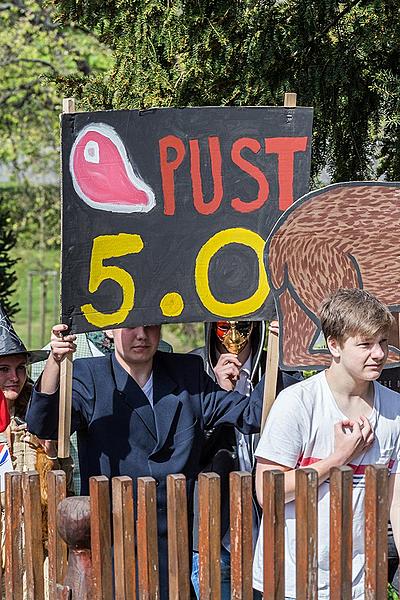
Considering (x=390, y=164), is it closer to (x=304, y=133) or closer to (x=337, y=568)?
(x=304, y=133)

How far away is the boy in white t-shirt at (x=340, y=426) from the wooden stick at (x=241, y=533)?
0.28 m

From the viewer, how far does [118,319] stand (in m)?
3.84

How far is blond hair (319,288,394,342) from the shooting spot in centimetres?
324

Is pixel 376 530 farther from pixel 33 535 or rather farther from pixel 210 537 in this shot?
pixel 33 535

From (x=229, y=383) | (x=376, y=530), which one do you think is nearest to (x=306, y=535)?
(x=376, y=530)

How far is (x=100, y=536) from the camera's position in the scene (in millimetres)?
2889

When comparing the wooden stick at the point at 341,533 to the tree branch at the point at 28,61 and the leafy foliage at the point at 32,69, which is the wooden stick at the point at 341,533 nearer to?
the leafy foliage at the point at 32,69

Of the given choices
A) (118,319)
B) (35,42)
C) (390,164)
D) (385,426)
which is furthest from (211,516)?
(35,42)

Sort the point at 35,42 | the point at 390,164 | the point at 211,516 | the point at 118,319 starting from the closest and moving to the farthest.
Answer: the point at 211,516
the point at 118,319
the point at 390,164
the point at 35,42

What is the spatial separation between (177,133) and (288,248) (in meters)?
0.56

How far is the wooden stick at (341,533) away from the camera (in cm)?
279

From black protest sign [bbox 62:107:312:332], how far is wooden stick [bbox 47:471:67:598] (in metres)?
0.82

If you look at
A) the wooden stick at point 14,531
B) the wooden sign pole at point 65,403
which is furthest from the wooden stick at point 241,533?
the wooden sign pole at point 65,403

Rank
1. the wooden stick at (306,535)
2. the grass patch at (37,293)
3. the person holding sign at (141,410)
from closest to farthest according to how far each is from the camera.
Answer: the wooden stick at (306,535) → the person holding sign at (141,410) → the grass patch at (37,293)
